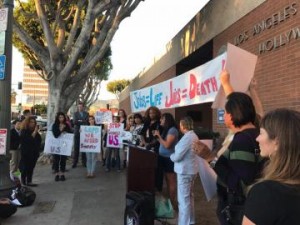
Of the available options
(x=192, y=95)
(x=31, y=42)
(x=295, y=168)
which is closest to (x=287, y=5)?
(x=192, y=95)

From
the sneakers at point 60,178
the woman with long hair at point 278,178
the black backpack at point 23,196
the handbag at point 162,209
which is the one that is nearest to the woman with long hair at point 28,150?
the sneakers at point 60,178

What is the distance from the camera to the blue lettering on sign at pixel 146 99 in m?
8.65

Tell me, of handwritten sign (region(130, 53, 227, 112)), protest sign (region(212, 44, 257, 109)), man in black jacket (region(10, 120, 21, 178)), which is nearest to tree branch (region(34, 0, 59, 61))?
man in black jacket (region(10, 120, 21, 178))

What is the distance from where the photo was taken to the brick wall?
6.95 m

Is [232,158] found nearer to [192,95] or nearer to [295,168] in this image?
[295,168]

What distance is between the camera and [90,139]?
40.1 feet

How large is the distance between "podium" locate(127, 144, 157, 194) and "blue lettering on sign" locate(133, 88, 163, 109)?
2.36 meters

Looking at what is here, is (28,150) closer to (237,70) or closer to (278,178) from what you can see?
(237,70)

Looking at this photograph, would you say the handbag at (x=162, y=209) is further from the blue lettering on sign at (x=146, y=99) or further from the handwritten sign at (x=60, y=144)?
the handwritten sign at (x=60, y=144)

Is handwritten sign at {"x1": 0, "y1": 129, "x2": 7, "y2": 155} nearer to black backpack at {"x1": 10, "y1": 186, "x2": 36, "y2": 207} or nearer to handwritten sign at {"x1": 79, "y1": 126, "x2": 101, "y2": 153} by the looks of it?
black backpack at {"x1": 10, "y1": 186, "x2": 36, "y2": 207}

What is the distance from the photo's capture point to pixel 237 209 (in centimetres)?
315

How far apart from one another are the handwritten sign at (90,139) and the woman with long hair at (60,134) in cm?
68

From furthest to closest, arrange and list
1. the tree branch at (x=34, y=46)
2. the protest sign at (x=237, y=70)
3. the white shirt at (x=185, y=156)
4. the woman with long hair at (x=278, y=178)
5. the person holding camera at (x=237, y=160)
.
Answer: the tree branch at (x=34, y=46) → the white shirt at (x=185, y=156) → the protest sign at (x=237, y=70) → the person holding camera at (x=237, y=160) → the woman with long hair at (x=278, y=178)

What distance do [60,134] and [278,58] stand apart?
20.6ft
